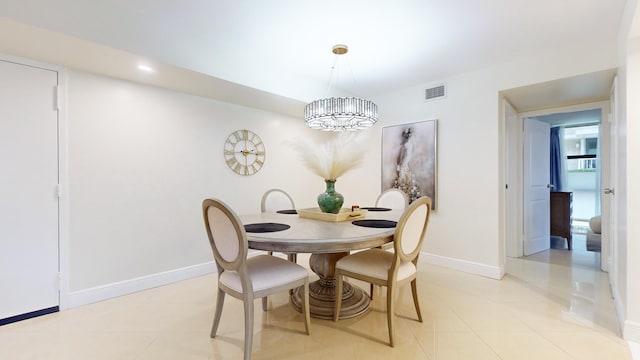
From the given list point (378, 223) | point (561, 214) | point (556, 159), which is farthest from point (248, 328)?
point (556, 159)

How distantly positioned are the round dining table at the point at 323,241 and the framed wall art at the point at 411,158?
0.99m

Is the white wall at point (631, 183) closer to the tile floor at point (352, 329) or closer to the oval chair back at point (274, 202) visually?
the tile floor at point (352, 329)

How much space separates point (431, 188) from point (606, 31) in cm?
204

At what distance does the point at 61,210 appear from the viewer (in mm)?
2385

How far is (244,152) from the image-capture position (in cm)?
367

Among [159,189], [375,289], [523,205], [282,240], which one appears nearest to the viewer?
[282,240]

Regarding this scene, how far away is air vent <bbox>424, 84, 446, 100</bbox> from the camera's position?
3.50 metres

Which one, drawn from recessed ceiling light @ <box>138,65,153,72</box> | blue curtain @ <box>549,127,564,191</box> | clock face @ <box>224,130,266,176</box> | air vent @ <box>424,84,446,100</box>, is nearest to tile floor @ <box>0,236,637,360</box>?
clock face @ <box>224,130,266,176</box>

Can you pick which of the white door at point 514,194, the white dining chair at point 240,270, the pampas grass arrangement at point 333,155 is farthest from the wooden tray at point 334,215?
the white door at point 514,194

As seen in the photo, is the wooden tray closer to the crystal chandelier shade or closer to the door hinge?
the crystal chandelier shade

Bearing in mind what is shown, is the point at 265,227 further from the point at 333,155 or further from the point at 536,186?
the point at 536,186

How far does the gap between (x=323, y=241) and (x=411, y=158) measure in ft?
8.12

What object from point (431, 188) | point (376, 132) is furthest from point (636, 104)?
point (376, 132)

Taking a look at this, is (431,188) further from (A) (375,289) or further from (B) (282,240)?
(B) (282,240)
